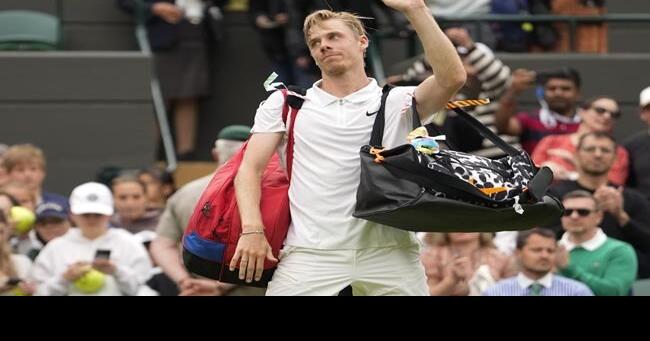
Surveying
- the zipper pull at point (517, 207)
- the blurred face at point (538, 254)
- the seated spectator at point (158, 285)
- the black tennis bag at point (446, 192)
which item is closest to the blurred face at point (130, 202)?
the seated spectator at point (158, 285)

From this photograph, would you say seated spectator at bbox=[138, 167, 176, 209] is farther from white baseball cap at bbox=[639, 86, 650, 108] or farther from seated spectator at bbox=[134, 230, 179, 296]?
white baseball cap at bbox=[639, 86, 650, 108]

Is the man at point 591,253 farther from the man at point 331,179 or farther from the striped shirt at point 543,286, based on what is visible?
the man at point 331,179

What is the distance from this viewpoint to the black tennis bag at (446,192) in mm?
Answer: 7281

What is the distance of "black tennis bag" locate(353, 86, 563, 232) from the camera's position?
7.28 m

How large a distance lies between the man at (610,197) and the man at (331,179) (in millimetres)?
4371

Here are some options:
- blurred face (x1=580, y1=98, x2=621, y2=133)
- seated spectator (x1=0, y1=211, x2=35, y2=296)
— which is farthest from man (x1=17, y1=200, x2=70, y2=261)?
blurred face (x1=580, y1=98, x2=621, y2=133)

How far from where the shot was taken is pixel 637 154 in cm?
1291

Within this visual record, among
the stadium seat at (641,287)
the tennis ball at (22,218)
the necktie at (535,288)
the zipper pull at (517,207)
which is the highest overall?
the zipper pull at (517,207)

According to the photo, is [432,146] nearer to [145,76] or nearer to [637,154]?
[637,154]

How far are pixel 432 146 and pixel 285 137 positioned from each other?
0.76m

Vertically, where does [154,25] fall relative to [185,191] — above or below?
above
